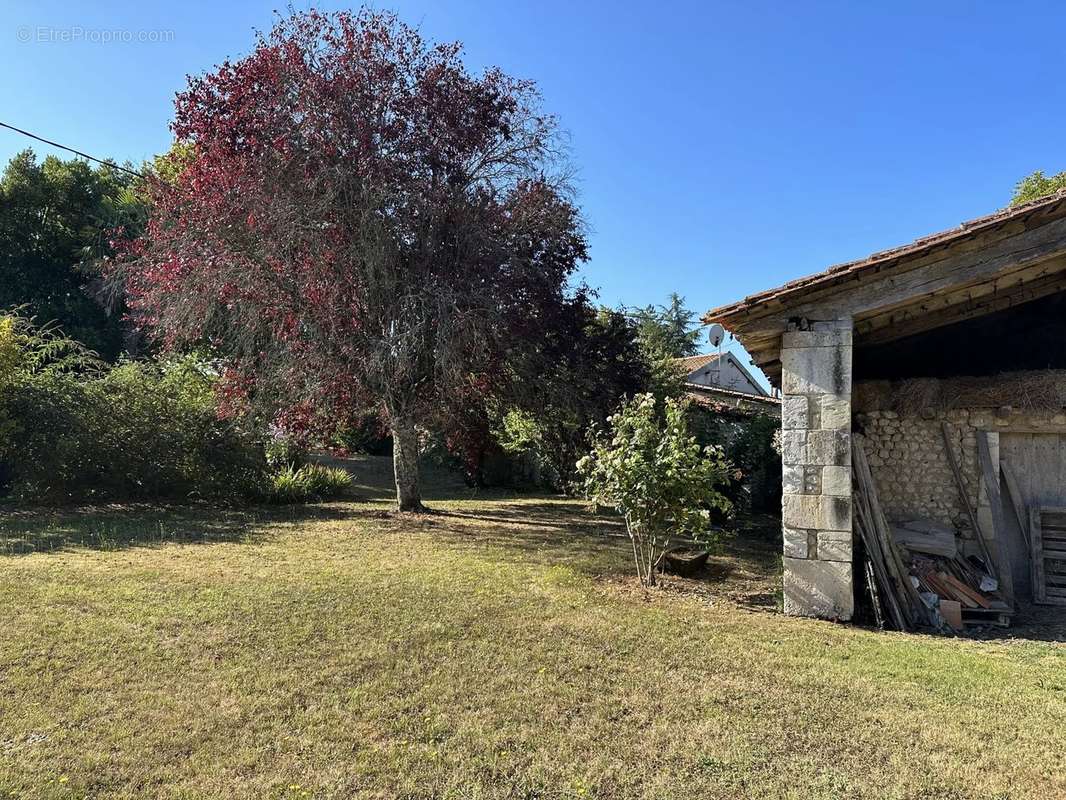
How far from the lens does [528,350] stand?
11695 mm

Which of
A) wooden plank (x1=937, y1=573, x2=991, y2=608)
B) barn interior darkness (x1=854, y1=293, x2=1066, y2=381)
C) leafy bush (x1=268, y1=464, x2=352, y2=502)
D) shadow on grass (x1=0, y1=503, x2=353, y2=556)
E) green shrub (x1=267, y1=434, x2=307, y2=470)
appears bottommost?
shadow on grass (x1=0, y1=503, x2=353, y2=556)

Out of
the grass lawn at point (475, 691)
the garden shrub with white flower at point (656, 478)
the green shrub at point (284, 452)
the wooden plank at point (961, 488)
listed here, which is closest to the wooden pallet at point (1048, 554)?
the wooden plank at point (961, 488)

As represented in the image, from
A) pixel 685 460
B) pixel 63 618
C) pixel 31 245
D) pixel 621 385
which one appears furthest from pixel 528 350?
pixel 31 245

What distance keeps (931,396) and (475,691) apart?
7076 millimetres

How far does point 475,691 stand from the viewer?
168 inches

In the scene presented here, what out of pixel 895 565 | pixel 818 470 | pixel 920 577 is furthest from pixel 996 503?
pixel 818 470

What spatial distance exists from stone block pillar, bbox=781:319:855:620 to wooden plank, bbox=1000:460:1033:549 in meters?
3.40

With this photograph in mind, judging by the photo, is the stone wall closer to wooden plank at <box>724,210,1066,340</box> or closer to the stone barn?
the stone barn

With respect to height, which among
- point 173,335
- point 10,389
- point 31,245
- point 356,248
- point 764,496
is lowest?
point 764,496

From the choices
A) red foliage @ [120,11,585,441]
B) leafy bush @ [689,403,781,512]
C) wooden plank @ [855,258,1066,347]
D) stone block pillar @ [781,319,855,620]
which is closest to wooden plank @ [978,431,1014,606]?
wooden plank @ [855,258,1066,347]

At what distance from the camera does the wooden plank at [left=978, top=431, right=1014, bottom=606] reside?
7.85m

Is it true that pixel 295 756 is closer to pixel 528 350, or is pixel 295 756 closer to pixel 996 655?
pixel 996 655

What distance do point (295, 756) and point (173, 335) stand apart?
9.70 metres

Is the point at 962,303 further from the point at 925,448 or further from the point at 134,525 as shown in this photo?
the point at 134,525
